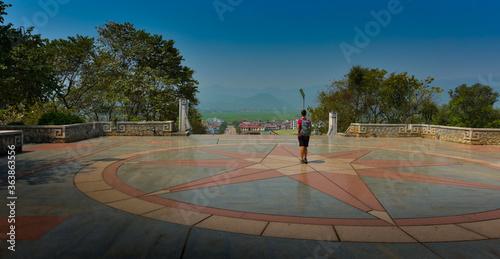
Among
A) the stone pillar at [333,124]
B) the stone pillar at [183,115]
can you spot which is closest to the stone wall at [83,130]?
the stone pillar at [183,115]

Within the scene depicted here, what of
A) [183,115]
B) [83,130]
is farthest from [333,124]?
[83,130]

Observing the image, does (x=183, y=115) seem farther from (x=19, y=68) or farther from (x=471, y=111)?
A: (x=471, y=111)

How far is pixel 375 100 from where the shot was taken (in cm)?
2694

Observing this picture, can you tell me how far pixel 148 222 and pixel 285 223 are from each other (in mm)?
1955

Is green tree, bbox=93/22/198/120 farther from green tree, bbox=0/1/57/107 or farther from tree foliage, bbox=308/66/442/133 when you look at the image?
tree foliage, bbox=308/66/442/133

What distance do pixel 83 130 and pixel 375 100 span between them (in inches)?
992

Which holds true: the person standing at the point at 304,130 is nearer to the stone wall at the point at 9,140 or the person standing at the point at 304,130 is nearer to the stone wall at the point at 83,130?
the stone wall at the point at 9,140

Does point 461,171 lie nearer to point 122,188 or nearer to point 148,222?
point 148,222

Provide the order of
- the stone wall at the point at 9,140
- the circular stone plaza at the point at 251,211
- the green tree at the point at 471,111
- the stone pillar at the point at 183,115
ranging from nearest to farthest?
1. the circular stone plaza at the point at 251,211
2. the stone wall at the point at 9,140
3. the stone pillar at the point at 183,115
4. the green tree at the point at 471,111

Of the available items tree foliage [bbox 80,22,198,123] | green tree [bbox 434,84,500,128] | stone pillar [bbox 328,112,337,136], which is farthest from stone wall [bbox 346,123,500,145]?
tree foliage [bbox 80,22,198,123]

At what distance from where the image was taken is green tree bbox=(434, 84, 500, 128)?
23688 mm

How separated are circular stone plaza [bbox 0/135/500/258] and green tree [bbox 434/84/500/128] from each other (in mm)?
20020

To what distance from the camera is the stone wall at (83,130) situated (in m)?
12.9

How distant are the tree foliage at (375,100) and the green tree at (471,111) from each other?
259 centimetres
